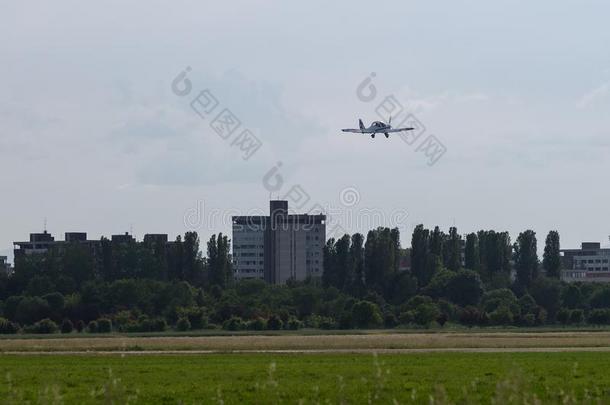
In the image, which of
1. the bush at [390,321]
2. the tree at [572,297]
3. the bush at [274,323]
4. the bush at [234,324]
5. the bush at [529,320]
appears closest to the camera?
the bush at [274,323]

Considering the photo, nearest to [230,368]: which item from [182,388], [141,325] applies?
[182,388]

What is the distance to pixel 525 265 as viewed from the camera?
194625mm

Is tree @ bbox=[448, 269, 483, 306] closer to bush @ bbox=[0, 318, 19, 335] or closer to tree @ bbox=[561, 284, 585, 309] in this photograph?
tree @ bbox=[561, 284, 585, 309]

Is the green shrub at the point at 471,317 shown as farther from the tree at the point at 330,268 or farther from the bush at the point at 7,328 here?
the bush at the point at 7,328

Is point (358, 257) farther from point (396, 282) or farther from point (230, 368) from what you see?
point (230, 368)

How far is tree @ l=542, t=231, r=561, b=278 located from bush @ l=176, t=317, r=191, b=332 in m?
75.8

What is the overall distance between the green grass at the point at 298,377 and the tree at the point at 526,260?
13234cm

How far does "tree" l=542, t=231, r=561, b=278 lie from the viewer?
196 meters

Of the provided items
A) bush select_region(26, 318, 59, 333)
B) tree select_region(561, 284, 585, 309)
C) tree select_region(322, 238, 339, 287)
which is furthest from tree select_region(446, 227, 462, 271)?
bush select_region(26, 318, 59, 333)

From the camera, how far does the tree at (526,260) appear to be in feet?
634

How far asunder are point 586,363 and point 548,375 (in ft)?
30.0

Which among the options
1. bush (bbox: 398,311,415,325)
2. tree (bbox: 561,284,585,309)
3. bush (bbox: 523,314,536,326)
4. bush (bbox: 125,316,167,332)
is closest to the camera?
bush (bbox: 125,316,167,332)

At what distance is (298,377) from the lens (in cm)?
4472

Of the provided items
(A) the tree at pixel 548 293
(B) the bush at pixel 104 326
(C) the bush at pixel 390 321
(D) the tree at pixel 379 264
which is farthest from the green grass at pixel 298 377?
(D) the tree at pixel 379 264
